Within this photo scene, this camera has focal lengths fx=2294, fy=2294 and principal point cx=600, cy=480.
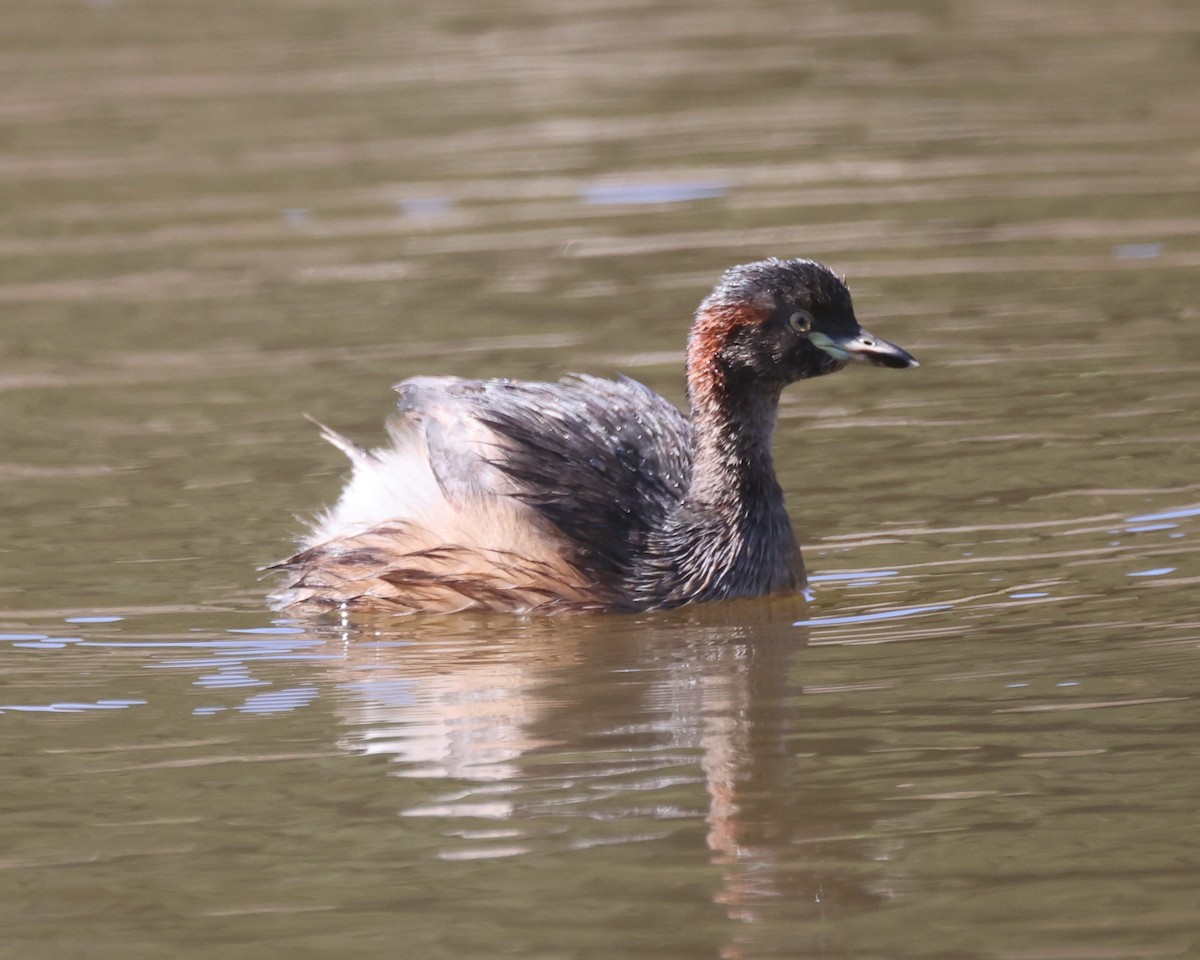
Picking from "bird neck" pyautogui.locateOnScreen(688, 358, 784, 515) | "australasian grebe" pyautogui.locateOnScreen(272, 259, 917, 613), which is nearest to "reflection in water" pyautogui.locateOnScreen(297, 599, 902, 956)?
"australasian grebe" pyautogui.locateOnScreen(272, 259, 917, 613)

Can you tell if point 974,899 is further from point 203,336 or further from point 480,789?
point 203,336

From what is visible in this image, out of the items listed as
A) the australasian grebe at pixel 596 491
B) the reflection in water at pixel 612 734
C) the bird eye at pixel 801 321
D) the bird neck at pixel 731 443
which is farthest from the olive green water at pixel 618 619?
the bird eye at pixel 801 321

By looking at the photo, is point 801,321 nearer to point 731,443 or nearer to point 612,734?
point 731,443

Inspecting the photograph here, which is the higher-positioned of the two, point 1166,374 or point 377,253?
point 377,253

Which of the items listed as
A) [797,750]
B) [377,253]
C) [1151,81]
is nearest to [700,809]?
[797,750]

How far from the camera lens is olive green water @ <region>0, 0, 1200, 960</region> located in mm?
4930

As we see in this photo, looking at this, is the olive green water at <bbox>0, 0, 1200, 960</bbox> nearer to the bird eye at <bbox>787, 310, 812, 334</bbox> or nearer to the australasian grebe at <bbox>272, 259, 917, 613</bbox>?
the australasian grebe at <bbox>272, 259, 917, 613</bbox>

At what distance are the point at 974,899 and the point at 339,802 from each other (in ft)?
5.24

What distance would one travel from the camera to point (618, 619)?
7.21m

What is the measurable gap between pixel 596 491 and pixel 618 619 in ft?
1.35

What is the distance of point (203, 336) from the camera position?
35.2 feet

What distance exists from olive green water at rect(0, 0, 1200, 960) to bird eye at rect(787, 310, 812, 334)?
31.8 inches

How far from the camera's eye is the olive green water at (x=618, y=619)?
4930 millimetres

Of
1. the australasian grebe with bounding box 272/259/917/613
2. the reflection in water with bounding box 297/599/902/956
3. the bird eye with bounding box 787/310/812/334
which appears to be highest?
the bird eye with bounding box 787/310/812/334
